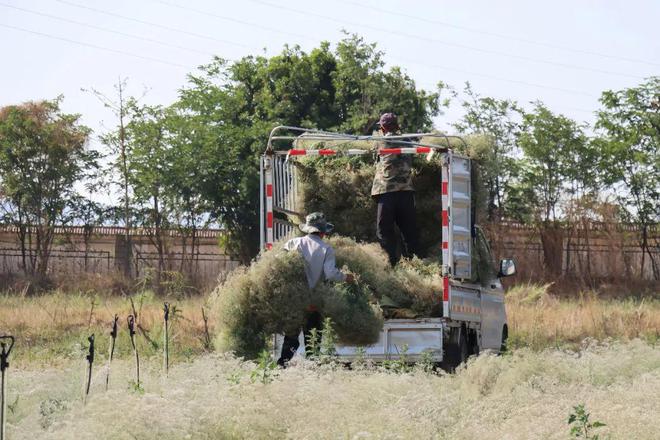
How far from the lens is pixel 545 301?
26141 millimetres

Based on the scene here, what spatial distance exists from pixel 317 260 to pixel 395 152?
79.0 inches

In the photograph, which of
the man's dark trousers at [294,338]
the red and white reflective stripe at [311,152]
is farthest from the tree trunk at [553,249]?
the man's dark trousers at [294,338]

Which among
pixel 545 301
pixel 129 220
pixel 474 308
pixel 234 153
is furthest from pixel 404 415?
pixel 129 220

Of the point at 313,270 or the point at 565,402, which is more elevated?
the point at 313,270

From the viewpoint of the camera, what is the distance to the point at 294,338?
11945 mm

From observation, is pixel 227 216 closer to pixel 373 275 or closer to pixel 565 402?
pixel 373 275

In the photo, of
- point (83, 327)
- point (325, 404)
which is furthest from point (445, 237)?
point (83, 327)

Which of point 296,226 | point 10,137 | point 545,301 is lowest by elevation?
point 545,301

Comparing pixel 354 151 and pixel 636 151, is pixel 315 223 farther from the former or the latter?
pixel 636 151

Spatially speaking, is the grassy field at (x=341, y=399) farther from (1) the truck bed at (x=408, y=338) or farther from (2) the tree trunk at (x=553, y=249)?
(2) the tree trunk at (x=553, y=249)

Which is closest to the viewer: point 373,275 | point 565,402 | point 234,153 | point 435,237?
point 565,402

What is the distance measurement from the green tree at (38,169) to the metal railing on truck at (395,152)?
2026 cm

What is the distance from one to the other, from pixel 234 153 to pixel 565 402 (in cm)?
2301

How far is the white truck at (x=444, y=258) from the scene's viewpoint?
485 inches
